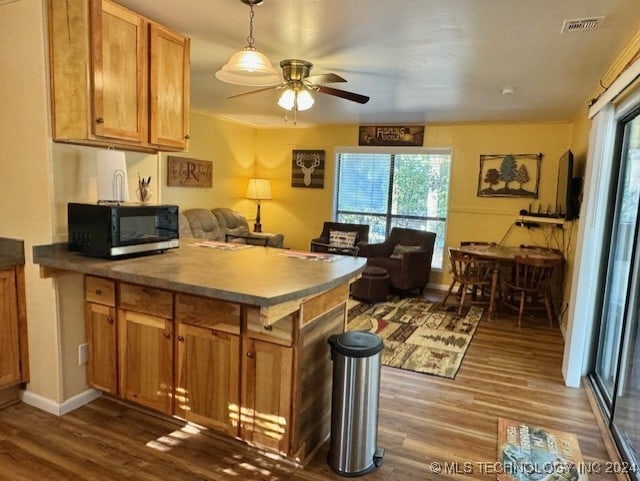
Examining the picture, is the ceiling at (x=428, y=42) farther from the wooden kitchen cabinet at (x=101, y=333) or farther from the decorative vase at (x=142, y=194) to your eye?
the wooden kitchen cabinet at (x=101, y=333)

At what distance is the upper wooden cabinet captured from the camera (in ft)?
7.38

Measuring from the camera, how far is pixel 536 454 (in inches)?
92.2

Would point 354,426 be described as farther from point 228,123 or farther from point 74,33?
point 228,123

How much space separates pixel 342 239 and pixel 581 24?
4426 millimetres

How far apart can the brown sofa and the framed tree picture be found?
10.6 feet

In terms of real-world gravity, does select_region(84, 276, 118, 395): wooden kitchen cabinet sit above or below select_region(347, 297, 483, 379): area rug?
above

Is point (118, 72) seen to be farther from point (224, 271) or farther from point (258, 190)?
point (258, 190)

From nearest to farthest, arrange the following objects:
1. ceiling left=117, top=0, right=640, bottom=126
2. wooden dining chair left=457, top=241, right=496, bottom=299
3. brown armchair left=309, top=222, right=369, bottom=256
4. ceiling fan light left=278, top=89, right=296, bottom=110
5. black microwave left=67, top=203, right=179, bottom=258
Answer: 1. black microwave left=67, top=203, right=179, bottom=258
2. ceiling left=117, top=0, right=640, bottom=126
3. ceiling fan light left=278, top=89, right=296, bottom=110
4. wooden dining chair left=457, top=241, right=496, bottom=299
5. brown armchair left=309, top=222, right=369, bottom=256

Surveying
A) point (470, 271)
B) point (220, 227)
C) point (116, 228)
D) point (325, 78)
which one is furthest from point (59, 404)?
point (470, 271)

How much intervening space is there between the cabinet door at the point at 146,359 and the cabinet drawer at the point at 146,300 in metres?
0.03

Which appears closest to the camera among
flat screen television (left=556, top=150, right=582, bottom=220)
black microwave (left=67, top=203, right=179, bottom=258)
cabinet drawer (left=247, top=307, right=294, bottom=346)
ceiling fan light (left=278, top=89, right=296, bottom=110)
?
cabinet drawer (left=247, top=307, right=294, bottom=346)

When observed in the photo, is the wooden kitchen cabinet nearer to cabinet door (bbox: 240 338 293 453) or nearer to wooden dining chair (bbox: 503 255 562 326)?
cabinet door (bbox: 240 338 293 453)

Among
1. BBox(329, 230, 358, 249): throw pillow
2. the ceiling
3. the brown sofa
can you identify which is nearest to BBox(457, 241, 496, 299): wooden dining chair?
BBox(329, 230, 358, 249): throw pillow

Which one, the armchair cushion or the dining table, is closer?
the dining table
